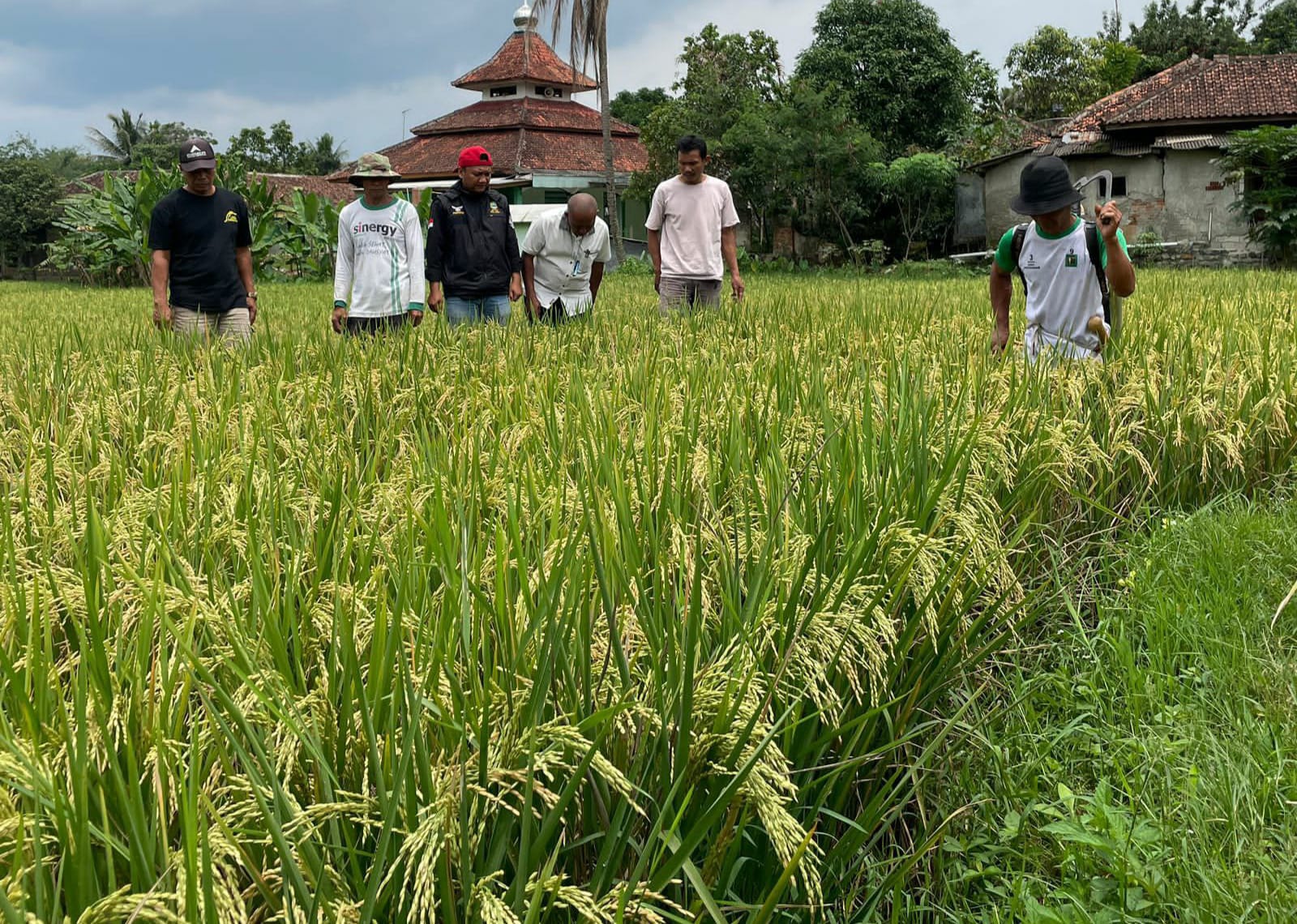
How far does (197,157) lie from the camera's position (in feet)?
16.1

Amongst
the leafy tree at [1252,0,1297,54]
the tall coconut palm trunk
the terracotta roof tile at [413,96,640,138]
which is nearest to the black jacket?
the tall coconut palm trunk

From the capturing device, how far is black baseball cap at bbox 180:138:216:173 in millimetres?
4906

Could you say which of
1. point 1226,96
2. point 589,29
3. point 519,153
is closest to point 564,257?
point 589,29

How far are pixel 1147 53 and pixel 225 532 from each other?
2135 inches

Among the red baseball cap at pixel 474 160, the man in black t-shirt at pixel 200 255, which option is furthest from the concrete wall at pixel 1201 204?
the man in black t-shirt at pixel 200 255

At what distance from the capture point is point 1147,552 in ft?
9.58

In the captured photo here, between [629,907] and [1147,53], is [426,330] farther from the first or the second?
[1147,53]

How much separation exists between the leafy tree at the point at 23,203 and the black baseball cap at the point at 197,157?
32671 mm

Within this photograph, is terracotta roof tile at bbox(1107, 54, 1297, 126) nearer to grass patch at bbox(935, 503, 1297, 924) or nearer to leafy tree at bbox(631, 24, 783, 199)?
leafy tree at bbox(631, 24, 783, 199)

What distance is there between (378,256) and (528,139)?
26870 mm

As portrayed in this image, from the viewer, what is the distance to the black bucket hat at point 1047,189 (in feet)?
12.5

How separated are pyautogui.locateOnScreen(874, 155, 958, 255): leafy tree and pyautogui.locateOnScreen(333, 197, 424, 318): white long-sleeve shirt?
20.2 meters

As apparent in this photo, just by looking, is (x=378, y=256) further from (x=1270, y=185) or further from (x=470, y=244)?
(x=1270, y=185)

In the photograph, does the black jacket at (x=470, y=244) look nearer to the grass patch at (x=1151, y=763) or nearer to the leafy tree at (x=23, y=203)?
the grass patch at (x=1151, y=763)
